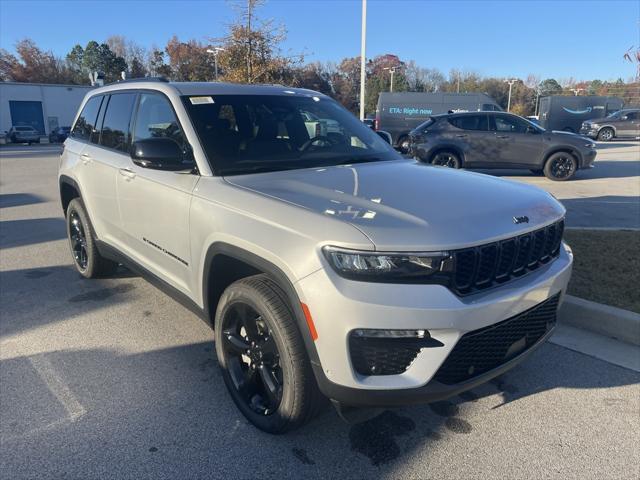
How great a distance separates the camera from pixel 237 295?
2.63 metres

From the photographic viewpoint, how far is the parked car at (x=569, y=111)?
33.1 meters

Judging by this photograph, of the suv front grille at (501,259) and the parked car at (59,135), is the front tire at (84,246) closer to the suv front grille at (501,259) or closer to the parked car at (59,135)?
the suv front grille at (501,259)

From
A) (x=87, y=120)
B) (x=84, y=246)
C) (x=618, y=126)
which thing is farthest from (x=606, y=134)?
(x=84, y=246)

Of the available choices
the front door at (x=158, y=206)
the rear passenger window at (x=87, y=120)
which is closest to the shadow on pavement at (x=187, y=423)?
the front door at (x=158, y=206)

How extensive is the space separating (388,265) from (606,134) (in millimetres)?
32899

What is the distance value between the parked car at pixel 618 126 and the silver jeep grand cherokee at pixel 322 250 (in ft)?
101

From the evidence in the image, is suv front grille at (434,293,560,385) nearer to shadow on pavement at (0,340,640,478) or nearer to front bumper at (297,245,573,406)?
front bumper at (297,245,573,406)

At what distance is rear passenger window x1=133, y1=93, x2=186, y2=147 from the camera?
3.38 meters

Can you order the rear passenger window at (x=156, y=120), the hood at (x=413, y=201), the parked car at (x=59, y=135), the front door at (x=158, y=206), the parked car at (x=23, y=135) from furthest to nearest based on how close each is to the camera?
the parked car at (x=59, y=135)
the parked car at (x=23, y=135)
the rear passenger window at (x=156, y=120)
the front door at (x=158, y=206)
the hood at (x=413, y=201)

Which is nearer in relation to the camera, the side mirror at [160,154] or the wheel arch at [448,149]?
the side mirror at [160,154]

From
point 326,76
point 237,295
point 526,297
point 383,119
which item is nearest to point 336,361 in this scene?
point 237,295

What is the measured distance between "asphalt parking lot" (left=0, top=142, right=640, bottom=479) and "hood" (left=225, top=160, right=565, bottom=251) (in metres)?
1.17

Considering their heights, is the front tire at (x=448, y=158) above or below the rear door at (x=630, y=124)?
below

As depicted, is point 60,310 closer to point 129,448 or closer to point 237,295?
point 129,448
